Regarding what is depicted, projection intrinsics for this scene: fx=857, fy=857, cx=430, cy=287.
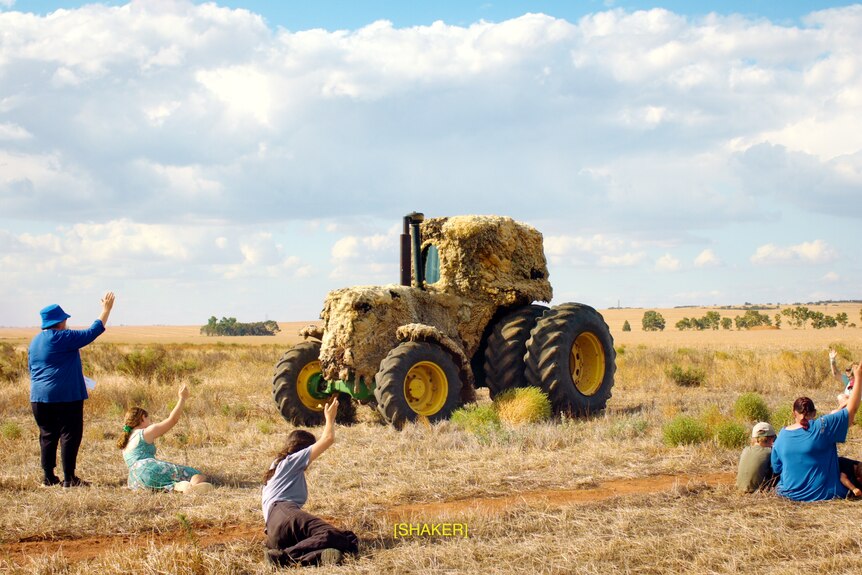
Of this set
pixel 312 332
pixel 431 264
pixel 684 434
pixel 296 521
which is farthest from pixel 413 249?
pixel 296 521

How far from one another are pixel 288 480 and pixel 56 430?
3809 mm

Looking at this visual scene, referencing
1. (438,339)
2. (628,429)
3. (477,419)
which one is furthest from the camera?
(438,339)

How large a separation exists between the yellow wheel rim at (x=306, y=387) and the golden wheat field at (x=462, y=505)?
530 millimetres

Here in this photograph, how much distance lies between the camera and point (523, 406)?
11906mm

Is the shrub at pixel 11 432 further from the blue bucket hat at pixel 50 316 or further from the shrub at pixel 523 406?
the shrub at pixel 523 406

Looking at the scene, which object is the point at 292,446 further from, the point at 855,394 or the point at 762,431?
the point at 855,394

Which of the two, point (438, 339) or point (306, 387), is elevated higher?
point (438, 339)

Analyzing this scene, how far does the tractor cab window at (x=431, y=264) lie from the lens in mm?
13727

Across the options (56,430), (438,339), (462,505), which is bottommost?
(462,505)

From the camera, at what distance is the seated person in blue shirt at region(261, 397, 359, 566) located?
5.80 m

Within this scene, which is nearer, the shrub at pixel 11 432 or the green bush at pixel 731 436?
the green bush at pixel 731 436

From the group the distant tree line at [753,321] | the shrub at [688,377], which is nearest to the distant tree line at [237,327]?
the distant tree line at [753,321]

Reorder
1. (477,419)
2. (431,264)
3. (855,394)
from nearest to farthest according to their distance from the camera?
(855,394) < (477,419) < (431,264)

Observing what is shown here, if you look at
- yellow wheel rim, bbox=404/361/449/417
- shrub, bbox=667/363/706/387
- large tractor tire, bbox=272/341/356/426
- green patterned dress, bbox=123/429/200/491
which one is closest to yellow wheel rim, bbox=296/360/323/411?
large tractor tire, bbox=272/341/356/426
